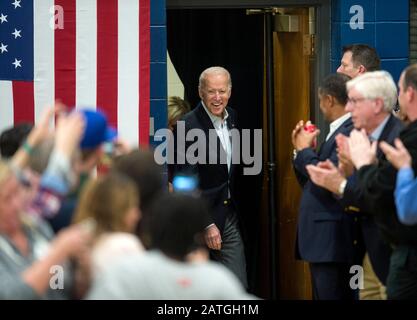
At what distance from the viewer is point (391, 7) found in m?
9.25

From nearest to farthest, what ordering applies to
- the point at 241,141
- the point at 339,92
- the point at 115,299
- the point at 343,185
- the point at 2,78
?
the point at 115,299, the point at 343,185, the point at 339,92, the point at 2,78, the point at 241,141

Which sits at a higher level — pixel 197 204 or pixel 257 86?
pixel 257 86

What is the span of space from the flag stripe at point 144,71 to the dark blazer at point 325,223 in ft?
5.35

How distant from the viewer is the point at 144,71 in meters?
8.99

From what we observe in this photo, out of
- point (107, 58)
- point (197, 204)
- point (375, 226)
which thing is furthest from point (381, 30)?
point (197, 204)

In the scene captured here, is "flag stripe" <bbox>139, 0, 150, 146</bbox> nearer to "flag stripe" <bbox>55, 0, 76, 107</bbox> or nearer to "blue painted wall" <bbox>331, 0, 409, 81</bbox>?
"flag stripe" <bbox>55, 0, 76, 107</bbox>

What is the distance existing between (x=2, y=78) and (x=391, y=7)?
3004mm

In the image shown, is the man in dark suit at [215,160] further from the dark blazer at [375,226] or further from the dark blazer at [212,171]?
the dark blazer at [375,226]

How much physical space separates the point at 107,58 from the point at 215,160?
1.11m

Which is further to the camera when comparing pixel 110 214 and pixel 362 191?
pixel 362 191

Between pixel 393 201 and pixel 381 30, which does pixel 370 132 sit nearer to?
pixel 393 201

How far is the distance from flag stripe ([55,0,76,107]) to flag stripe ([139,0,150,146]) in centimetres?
50
